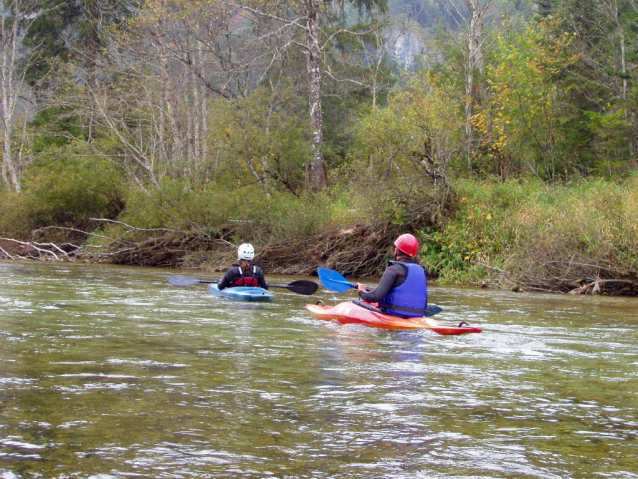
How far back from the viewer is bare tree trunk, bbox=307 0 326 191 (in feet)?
73.7

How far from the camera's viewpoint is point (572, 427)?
4.20 m

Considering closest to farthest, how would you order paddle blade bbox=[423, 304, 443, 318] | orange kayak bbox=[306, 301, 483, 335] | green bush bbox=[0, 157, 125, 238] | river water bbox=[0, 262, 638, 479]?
river water bbox=[0, 262, 638, 479] → orange kayak bbox=[306, 301, 483, 335] → paddle blade bbox=[423, 304, 443, 318] → green bush bbox=[0, 157, 125, 238]

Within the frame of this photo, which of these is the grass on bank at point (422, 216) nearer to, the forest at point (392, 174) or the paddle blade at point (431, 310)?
the forest at point (392, 174)

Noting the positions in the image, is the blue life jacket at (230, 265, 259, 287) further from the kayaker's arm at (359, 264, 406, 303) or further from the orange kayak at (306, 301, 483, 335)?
the kayaker's arm at (359, 264, 406, 303)

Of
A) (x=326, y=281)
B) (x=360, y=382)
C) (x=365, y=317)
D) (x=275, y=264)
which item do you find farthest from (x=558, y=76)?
(x=360, y=382)

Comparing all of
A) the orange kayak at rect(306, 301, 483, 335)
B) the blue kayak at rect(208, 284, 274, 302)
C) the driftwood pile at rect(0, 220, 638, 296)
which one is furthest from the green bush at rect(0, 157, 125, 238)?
the orange kayak at rect(306, 301, 483, 335)

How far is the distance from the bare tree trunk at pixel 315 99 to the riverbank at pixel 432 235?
3.12 feet

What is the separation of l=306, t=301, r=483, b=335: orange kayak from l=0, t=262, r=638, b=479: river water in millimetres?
122

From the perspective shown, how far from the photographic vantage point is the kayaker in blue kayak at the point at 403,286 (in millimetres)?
8227

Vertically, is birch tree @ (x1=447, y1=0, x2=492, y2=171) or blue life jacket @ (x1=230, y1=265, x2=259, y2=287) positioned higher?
birch tree @ (x1=447, y1=0, x2=492, y2=171)

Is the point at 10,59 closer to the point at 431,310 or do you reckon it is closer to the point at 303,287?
the point at 303,287

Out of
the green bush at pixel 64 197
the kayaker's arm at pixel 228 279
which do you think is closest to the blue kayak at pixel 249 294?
the kayaker's arm at pixel 228 279

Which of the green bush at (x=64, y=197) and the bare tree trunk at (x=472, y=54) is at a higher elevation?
the bare tree trunk at (x=472, y=54)

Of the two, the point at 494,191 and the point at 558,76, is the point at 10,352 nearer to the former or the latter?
the point at 494,191
